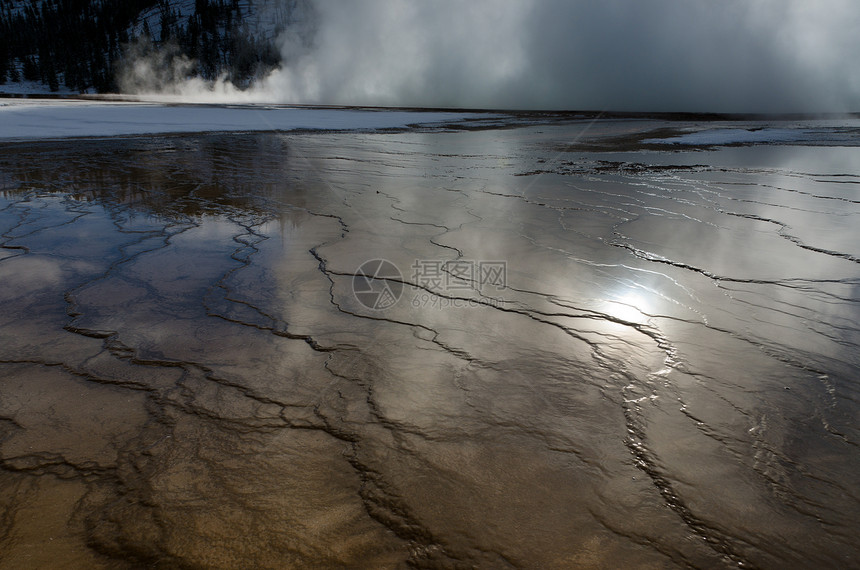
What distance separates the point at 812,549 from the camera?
44.7 inches

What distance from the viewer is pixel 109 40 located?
183 feet

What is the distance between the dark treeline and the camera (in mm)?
48625

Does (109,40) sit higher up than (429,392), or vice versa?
(109,40)

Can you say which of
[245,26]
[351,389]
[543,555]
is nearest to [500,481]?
[543,555]

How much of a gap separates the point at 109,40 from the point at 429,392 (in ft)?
230

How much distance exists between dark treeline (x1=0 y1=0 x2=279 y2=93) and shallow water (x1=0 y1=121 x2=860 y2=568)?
51838 mm

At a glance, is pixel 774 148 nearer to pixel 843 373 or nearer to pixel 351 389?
pixel 843 373

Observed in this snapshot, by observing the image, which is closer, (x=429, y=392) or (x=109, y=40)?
(x=429, y=392)

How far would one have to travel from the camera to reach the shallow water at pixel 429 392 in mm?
1172

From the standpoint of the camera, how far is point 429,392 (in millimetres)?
1738

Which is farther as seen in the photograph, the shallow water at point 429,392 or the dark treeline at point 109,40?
the dark treeline at point 109,40

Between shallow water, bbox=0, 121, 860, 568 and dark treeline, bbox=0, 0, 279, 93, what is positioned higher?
dark treeline, bbox=0, 0, 279, 93

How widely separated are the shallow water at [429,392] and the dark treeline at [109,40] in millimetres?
51838

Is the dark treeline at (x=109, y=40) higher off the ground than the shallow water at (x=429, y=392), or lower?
higher
